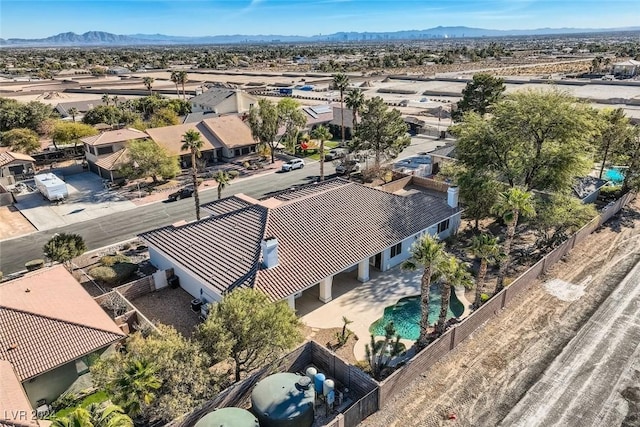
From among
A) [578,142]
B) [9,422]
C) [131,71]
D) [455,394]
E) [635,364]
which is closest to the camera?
[9,422]

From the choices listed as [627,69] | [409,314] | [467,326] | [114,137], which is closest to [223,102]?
[114,137]

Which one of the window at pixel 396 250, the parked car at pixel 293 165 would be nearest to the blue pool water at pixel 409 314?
the window at pixel 396 250

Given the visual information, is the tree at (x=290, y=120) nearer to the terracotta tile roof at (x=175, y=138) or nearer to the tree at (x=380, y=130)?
the terracotta tile roof at (x=175, y=138)

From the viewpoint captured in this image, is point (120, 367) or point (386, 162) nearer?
point (120, 367)

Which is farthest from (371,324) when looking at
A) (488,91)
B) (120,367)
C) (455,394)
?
(488,91)

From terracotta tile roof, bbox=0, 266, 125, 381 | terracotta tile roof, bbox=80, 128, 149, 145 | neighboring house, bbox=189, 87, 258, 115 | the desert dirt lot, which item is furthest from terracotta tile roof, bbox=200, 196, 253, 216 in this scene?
neighboring house, bbox=189, 87, 258, 115

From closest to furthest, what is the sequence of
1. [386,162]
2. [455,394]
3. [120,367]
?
[120,367]
[455,394]
[386,162]

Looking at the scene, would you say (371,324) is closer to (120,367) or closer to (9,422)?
(120,367)
